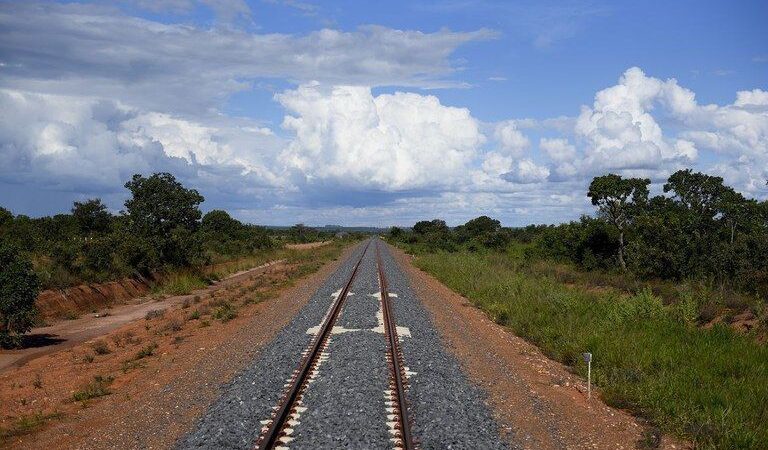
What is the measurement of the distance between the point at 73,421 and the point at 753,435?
9513 mm

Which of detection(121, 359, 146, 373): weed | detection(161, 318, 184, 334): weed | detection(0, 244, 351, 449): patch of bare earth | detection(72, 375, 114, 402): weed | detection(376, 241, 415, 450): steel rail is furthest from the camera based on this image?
detection(161, 318, 184, 334): weed

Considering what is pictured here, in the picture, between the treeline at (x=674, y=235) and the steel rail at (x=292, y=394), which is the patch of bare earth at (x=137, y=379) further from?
the treeline at (x=674, y=235)

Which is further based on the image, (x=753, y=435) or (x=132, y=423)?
(x=132, y=423)

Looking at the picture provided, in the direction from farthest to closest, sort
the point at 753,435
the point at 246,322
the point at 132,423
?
the point at 246,322
the point at 132,423
the point at 753,435

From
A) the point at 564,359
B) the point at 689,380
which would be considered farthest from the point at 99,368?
the point at 689,380

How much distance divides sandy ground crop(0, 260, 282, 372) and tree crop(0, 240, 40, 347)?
0.60 m

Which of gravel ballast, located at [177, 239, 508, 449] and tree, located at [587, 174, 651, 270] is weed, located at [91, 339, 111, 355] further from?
tree, located at [587, 174, 651, 270]

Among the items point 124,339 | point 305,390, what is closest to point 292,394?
point 305,390

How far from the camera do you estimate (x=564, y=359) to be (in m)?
12.3

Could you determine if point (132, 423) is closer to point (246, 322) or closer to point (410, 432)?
point (410, 432)

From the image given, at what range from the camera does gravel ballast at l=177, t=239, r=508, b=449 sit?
7.45 meters

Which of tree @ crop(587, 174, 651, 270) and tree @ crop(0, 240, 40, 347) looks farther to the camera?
tree @ crop(587, 174, 651, 270)

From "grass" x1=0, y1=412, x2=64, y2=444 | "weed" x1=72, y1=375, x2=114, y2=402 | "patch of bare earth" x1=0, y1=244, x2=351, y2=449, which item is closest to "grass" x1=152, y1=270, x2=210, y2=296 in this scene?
"patch of bare earth" x1=0, y1=244, x2=351, y2=449

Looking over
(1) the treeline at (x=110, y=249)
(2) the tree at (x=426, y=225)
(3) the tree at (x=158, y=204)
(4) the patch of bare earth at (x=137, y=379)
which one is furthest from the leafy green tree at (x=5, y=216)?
(2) the tree at (x=426, y=225)
